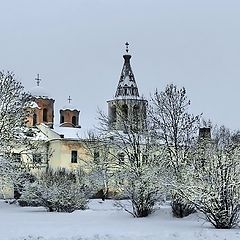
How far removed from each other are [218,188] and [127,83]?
49.3 m

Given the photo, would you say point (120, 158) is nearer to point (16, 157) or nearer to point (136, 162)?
point (136, 162)

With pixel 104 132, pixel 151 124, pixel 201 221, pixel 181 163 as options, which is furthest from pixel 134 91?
pixel 201 221

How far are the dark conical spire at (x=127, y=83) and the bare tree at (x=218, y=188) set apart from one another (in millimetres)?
44780

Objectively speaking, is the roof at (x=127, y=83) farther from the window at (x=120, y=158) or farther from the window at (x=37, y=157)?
the window at (x=120, y=158)

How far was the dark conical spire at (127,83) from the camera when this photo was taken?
7231 centimetres

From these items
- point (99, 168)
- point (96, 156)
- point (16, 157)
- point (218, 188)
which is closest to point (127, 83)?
point (96, 156)

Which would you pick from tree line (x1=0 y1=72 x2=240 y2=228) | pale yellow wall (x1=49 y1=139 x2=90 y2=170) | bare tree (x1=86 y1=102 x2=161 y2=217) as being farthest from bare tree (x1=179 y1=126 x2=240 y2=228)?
pale yellow wall (x1=49 y1=139 x2=90 y2=170)

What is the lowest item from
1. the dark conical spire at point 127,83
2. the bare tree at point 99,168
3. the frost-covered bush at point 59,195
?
the frost-covered bush at point 59,195

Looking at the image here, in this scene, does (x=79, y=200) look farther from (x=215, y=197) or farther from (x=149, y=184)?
(x=215, y=197)

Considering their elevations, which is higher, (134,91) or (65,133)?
(134,91)

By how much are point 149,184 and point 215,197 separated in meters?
8.84

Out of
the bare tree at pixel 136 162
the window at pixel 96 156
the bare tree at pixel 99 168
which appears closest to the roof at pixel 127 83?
the bare tree at pixel 99 168

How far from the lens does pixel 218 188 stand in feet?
81.4

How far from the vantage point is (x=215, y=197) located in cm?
2442
